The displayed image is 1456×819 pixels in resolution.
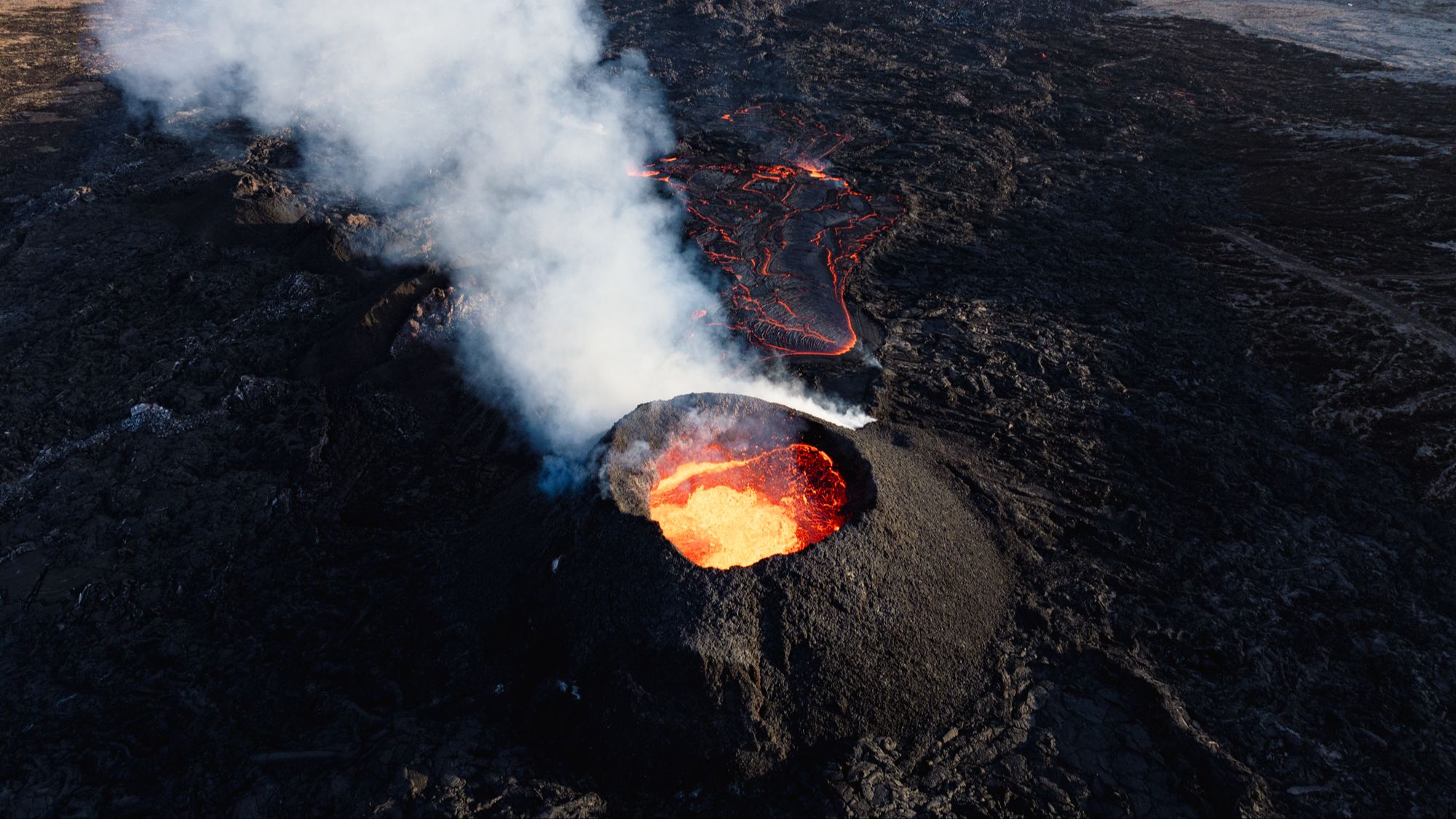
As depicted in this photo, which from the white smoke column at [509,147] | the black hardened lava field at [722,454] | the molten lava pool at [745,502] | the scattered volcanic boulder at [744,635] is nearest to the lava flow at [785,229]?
the black hardened lava field at [722,454]

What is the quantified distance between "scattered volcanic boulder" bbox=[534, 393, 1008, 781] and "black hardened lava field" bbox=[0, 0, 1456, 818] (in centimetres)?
5

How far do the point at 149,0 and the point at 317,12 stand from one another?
16.6m

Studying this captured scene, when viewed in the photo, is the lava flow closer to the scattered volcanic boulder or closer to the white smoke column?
the white smoke column

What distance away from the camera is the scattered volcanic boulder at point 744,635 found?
24.3 feet

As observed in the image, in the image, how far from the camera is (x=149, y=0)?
34.7 metres

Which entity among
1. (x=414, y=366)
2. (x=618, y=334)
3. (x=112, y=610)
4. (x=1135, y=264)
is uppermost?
(x=1135, y=264)

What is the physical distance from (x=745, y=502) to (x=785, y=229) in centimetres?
1090

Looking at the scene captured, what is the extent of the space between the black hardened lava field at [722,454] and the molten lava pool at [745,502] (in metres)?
0.05

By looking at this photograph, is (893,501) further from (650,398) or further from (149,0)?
(149,0)

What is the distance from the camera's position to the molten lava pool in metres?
8.76

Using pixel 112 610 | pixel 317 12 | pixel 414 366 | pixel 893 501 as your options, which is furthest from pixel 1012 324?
pixel 317 12

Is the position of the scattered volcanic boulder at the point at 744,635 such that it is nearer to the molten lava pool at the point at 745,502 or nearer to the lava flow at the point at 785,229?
the molten lava pool at the point at 745,502

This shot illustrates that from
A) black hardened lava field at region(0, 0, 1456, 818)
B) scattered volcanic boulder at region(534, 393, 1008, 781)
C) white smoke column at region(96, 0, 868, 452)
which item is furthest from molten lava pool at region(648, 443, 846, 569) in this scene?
white smoke column at region(96, 0, 868, 452)

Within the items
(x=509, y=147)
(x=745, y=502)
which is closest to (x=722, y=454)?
(x=745, y=502)
